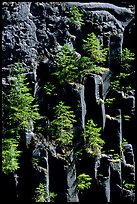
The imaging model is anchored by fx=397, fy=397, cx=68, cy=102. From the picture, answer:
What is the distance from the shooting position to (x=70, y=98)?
190 inches

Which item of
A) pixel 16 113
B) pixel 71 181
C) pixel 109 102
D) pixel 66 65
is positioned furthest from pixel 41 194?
pixel 66 65

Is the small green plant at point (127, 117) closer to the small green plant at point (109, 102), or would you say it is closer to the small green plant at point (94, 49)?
the small green plant at point (109, 102)

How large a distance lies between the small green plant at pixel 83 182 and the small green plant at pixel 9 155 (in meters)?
0.81

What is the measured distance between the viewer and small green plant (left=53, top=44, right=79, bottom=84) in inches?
189

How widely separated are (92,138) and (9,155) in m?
1.05

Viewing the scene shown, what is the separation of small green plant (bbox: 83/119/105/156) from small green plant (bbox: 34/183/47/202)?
732 millimetres

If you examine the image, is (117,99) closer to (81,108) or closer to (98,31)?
(81,108)

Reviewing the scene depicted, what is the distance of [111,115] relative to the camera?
199 inches

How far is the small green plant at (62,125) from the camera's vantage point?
471 centimetres

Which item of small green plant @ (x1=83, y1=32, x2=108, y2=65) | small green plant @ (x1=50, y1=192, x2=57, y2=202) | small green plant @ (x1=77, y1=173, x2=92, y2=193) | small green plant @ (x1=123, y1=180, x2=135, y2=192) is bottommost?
small green plant @ (x1=50, y1=192, x2=57, y2=202)

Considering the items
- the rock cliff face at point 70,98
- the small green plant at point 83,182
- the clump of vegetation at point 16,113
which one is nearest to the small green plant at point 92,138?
the rock cliff face at point 70,98

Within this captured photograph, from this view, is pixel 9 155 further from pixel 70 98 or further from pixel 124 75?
pixel 124 75

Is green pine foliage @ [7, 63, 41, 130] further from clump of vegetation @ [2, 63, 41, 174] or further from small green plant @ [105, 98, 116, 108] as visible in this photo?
small green plant @ [105, 98, 116, 108]

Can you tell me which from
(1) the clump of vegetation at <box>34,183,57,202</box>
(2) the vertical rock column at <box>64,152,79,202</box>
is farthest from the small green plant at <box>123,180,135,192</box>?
(1) the clump of vegetation at <box>34,183,57,202</box>
